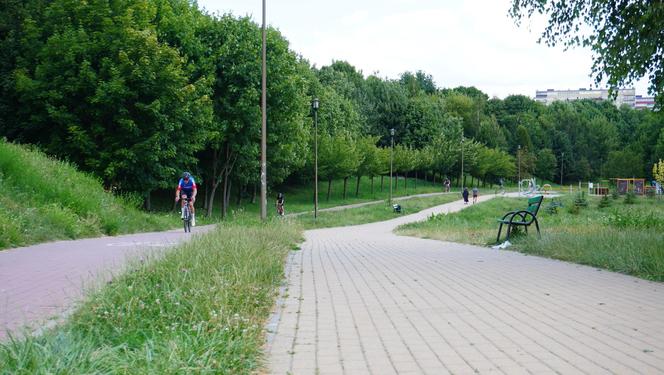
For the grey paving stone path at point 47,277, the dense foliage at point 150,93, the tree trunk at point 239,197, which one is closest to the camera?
the grey paving stone path at point 47,277

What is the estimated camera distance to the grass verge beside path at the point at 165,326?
3436mm

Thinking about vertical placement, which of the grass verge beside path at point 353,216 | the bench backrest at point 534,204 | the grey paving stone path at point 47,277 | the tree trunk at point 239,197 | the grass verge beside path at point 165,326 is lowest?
the grass verge beside path at point 353,216

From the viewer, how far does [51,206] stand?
15297 mm

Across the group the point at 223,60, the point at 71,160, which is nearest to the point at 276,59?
the point at 223,60

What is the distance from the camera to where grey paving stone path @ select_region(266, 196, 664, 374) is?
4305 mm

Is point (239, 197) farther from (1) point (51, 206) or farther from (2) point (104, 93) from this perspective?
(1) point (51, 206)

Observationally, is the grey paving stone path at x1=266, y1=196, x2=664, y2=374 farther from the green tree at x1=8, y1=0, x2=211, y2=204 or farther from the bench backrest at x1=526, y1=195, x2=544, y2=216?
the green tree at x1=8, y1=0, x2=211, y2=204

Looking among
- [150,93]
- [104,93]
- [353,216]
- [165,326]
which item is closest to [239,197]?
[353,216]

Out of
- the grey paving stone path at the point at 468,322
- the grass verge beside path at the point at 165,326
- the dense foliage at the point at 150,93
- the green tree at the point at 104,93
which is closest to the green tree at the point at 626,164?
the dense foliage at the point at 150,93

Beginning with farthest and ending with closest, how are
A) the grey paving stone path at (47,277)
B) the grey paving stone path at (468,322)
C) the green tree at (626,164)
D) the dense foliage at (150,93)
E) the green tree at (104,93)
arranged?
the green tree at (626,164) < the dense foliage at (150,93) < the green tree at (104,93) < the grey paving stone path at (47,277) < the grey paving stone path at (468,322)

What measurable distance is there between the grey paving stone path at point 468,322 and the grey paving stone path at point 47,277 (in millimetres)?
2066

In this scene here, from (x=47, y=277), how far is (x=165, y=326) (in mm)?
4187

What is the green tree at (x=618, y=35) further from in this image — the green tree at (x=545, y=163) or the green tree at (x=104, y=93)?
the green tree at (x=545, y=163)

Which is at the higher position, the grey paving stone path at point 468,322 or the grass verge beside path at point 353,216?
the grey paving stone path at point 468,322
